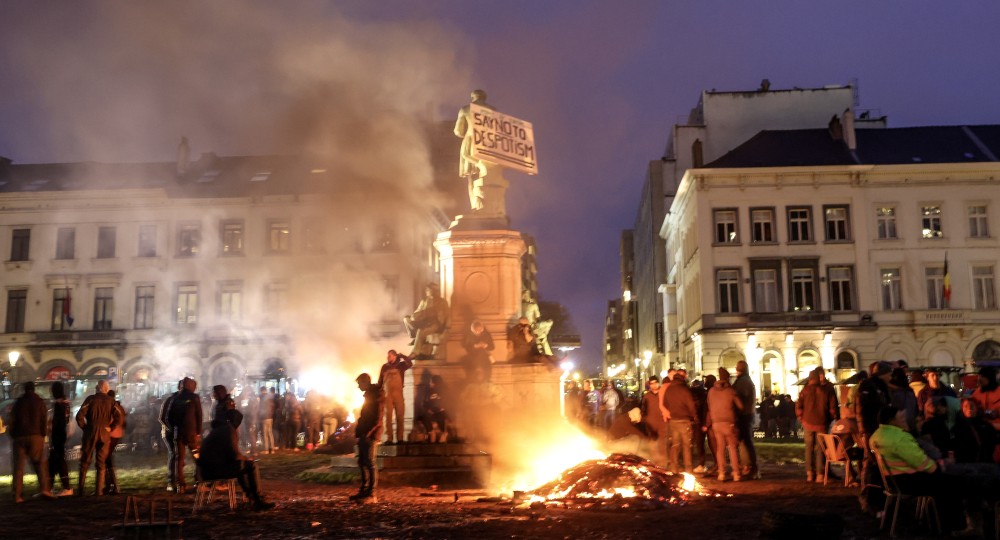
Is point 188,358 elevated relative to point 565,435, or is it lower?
elevated

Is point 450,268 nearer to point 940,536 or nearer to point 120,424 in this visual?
point 120,424

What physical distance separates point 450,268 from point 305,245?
31.5 metres

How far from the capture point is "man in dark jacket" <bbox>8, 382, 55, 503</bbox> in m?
12.4

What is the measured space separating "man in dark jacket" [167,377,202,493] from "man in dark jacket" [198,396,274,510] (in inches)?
100

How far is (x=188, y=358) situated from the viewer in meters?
47.4

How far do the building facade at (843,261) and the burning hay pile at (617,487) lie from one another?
30596mm

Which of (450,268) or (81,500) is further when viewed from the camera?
(450,268)

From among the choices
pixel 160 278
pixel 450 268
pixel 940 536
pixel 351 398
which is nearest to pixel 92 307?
pixel 160 278

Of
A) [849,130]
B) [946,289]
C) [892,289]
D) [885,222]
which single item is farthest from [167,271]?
[946,289]

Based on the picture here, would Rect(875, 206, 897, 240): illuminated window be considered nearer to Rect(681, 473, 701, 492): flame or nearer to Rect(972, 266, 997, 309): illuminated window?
Rect(972, 266, 997, 309): illuminated window

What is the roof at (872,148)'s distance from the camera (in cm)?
4244

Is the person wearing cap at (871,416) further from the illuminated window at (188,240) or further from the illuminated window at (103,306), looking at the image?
the illuminated window at (103,306)

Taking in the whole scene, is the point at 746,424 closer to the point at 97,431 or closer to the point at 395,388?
the point at 395,388

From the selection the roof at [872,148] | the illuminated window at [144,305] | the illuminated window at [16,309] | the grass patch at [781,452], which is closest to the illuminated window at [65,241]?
the illuminated window at [16,309]
